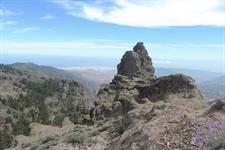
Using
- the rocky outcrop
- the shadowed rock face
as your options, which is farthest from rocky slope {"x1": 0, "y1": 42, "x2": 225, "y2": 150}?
the shadowed rock face

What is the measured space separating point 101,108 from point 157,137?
42.6m

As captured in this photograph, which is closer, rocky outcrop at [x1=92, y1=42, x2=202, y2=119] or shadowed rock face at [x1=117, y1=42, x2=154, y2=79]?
rocky outcrop at [x1=92, y1=42, x2=202, y2=119]

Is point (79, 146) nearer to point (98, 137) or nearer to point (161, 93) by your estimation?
point (98, 137)

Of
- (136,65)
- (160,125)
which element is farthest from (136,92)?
(160,125)

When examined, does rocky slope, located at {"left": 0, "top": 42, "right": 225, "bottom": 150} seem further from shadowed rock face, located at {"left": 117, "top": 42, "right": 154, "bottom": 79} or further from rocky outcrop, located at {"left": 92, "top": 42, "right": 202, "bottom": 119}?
shadowed rock face, located at {"left": 117, "top": 42, "right": 154, "bottom": 79}

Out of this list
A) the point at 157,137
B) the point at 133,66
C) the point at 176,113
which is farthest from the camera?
the point at 133,66

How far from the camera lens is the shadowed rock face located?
96.7 m

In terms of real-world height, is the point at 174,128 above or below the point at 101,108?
above

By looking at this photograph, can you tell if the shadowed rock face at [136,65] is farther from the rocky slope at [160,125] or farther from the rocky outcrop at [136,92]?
the rocky slope at [160,125]

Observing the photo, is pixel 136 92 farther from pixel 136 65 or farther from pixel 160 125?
pixel 160 125

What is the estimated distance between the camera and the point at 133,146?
65.4 ft

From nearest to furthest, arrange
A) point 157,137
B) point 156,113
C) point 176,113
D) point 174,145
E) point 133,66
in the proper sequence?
point 174,145 < point 157,137 < point 176,113 < point 156,113 < point 133,66

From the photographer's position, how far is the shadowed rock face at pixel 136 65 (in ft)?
317

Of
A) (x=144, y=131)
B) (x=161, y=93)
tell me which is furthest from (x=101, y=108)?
(x=144, y=131)
